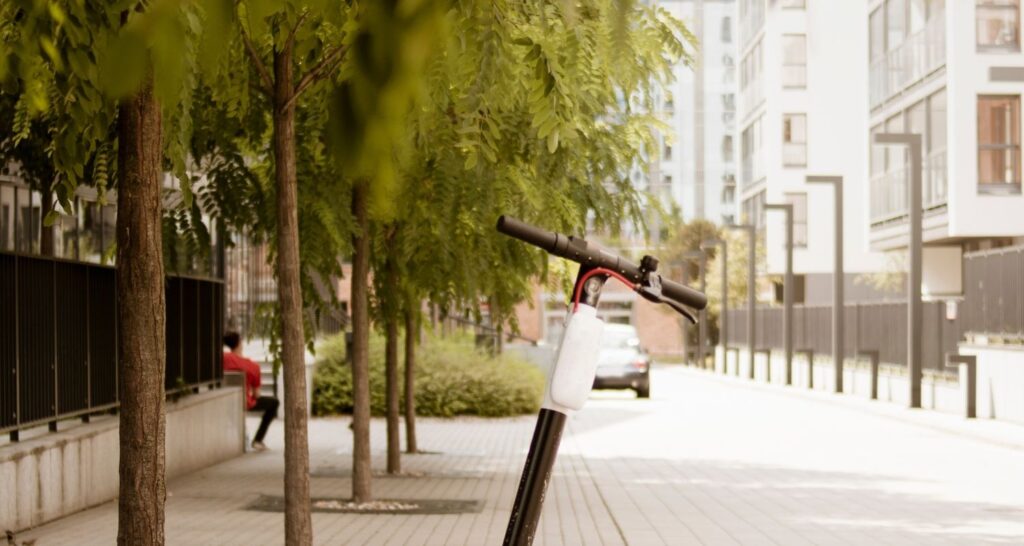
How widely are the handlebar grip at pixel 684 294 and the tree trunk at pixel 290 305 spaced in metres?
5.62

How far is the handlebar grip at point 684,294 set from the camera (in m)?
4.28

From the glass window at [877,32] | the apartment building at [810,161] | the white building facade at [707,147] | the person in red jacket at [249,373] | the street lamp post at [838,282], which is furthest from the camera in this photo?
the white building facade at [707,147]

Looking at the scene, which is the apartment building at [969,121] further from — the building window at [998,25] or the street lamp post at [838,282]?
the street lamp post at [838,282]

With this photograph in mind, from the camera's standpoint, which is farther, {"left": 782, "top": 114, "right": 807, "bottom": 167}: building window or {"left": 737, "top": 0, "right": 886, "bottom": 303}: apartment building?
{"left": 782, "top": 114, "right": 807, "bottom": 167}: building window

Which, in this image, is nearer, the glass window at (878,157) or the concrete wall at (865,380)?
the concrete wall at (865,380)

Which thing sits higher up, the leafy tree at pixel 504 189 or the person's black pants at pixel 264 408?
the leafy tree at pixel 504 189

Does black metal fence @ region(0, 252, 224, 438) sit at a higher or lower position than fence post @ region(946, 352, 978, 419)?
higher

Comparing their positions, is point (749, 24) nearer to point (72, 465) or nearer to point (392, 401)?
point (392, 401)

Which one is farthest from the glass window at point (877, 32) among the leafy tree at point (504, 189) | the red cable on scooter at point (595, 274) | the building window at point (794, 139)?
the red cable on scooter at point (595, 274)

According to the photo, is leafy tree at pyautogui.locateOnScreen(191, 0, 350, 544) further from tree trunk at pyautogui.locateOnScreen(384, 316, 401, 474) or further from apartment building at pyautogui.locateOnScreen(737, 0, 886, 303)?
apartment building at pyautogui.locateOnScreen(737, 0, 886, 303)

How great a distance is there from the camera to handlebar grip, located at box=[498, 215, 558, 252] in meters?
4.11

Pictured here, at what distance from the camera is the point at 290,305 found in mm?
10125

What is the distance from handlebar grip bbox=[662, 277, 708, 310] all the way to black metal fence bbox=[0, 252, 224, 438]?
8.33 meters

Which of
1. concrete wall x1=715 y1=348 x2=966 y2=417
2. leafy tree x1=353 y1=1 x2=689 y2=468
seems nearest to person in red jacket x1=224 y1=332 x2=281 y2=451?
leafy tree x1=353 y1=1 x2=689 y2=468
